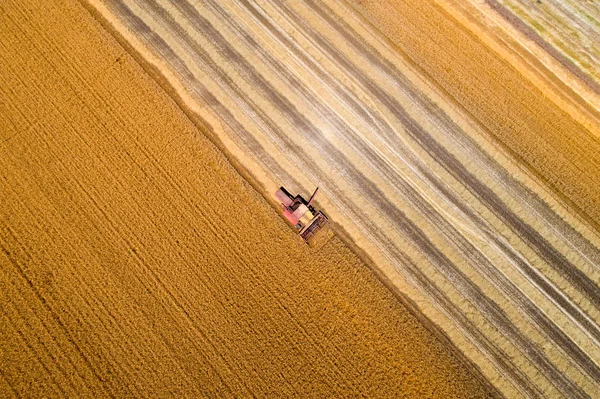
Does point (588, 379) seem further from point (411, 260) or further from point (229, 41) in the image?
point (229, 41)

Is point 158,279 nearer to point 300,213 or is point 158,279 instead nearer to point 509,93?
point 300,213

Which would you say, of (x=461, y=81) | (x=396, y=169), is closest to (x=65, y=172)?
(x=396, y=169)

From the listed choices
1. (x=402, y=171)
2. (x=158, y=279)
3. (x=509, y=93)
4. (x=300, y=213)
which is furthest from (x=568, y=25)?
(x=158, y=279)

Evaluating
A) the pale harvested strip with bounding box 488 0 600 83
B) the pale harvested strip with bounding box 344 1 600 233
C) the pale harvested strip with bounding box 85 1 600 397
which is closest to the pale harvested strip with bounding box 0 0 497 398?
the pale harvested strip with bounding box 85 1 600 397

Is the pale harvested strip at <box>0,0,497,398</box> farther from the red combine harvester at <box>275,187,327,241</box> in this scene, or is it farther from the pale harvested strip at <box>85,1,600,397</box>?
the pale harvested strip at <box>85,1,600,397</box>

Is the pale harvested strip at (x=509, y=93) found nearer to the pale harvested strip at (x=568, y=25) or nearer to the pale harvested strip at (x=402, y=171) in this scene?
the pale harvested strip at (x=402, y=171)

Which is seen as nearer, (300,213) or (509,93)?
(300,213)

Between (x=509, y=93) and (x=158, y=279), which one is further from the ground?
(x=509, y=93)
